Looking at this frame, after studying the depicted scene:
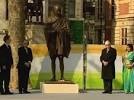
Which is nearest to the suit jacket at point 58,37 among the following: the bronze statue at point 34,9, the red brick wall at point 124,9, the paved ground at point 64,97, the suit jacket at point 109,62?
the suit jacket at point 109,62

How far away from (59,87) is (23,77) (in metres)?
1.27

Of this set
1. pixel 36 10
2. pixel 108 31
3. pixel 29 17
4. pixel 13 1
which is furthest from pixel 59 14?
pixel 108 31

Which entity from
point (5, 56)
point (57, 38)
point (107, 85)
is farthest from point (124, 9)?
point (5, 56)

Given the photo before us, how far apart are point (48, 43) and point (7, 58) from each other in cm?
174

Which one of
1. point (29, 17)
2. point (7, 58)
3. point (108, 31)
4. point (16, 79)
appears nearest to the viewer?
point (7, 58)

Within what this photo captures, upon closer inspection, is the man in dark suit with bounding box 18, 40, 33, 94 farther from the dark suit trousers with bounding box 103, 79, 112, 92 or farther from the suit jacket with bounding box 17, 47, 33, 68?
the dark suit trousers with bounding box 103, 79, 112, 92

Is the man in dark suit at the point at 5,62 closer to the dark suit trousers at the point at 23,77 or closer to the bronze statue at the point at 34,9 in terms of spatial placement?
the dark suit trousers at the point at 23,77

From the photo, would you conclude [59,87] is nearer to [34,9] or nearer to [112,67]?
[112,67]

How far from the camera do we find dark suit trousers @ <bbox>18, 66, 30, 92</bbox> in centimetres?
2164

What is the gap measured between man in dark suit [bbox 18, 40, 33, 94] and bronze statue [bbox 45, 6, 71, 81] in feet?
2.83

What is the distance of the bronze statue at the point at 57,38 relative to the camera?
21938 millimetres

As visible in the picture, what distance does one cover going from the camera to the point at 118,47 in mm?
24656

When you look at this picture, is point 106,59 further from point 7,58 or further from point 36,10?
point 36,10

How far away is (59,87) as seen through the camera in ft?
70.9
